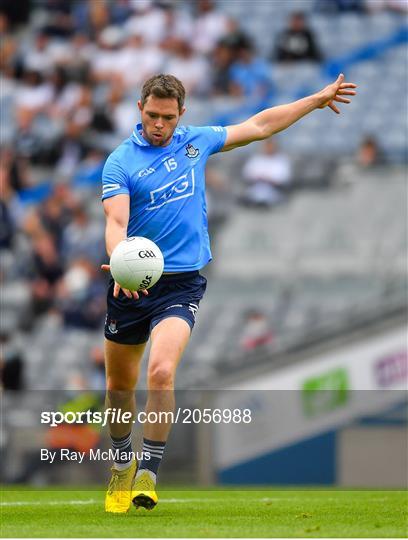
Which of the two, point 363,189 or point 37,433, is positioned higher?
point 363,189

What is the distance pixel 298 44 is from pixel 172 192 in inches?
450

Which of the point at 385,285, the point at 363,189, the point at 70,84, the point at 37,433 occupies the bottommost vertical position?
the point at 37,433

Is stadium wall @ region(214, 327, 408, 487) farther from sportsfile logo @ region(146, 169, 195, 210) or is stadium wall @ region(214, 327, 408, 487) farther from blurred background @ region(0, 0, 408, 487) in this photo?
sportsfile logo @ region(146, 169, 195, 210)

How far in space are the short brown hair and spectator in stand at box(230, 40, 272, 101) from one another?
423 inches

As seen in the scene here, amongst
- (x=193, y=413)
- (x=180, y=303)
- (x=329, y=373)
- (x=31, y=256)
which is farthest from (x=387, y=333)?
(x=180, y=303)

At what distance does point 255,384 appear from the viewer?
1361cm

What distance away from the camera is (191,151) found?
779cm

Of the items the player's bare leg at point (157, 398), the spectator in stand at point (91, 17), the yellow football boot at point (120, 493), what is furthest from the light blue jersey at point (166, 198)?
the spectator in stand at point (91, 17)

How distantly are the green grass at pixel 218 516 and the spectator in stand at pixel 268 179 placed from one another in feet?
24.8

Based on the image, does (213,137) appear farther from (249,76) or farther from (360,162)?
(249,76)

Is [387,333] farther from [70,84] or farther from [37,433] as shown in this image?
[70,84]

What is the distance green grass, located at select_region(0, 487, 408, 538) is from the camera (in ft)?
21.1

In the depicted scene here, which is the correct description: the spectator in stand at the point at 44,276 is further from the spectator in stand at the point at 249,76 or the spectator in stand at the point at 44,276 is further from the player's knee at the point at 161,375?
the player's knee at the point at 161,375

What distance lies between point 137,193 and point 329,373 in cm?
661
